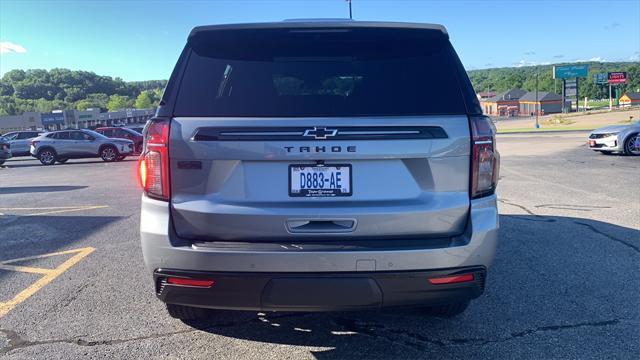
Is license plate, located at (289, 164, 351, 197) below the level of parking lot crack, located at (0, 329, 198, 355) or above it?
above

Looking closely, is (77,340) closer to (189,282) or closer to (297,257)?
(189,282)

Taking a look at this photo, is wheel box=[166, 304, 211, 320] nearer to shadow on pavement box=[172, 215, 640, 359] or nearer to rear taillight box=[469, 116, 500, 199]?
shadow on pavement box=[172, 215, 640, 359]

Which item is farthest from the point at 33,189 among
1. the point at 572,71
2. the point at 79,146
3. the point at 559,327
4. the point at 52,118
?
the point at 572,71

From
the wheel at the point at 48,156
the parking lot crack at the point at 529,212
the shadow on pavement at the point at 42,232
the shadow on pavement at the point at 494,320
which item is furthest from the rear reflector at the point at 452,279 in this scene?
the wheel at the point at 48,156

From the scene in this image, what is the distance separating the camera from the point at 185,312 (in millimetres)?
3436

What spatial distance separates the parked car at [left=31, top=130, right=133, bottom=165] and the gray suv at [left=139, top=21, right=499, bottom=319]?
2039 centimetres

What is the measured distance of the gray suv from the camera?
2.71 meters

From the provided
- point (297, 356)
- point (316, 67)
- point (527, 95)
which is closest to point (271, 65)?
point (316, 67)

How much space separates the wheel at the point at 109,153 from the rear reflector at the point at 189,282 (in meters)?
20.5

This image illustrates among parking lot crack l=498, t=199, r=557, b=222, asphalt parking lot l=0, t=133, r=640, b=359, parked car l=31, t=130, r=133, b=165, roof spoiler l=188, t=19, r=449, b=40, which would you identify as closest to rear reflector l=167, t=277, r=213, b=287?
asphalt parking lot l=0, t=133, r=640, b=359

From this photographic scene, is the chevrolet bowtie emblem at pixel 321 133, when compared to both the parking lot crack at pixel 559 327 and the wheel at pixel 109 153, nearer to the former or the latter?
the parking lot crack at pixel 559 327

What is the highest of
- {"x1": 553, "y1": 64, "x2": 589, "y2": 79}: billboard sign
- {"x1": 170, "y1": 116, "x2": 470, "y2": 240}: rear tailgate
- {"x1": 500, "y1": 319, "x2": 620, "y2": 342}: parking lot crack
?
{"x1": 553, "y1": 64, "x2": 589, "y2": 79}: billboard sign

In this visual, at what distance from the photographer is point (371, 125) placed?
2.74m

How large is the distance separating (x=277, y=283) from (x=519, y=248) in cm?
369
